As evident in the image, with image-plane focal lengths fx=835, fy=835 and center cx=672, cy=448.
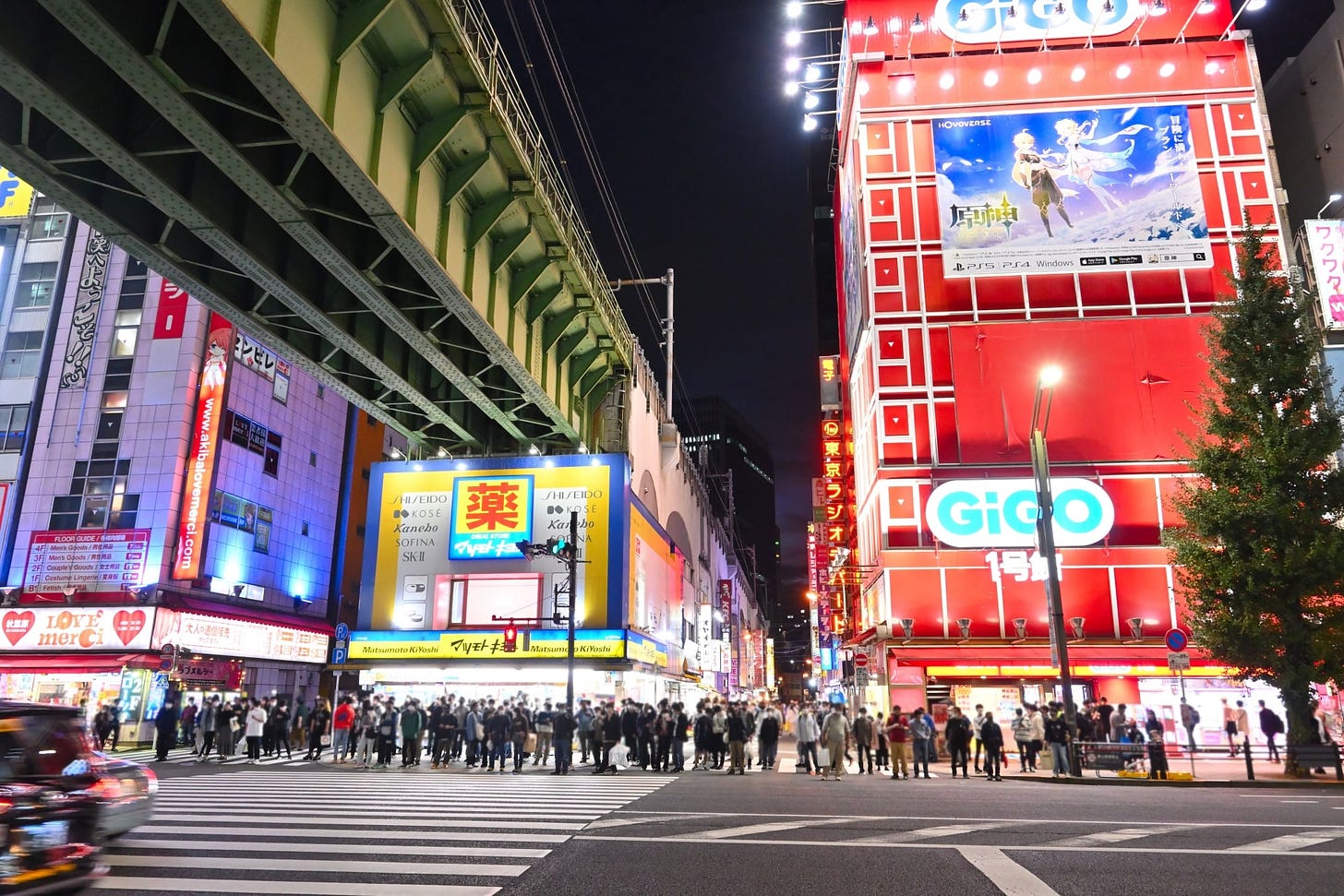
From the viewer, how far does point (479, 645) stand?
28.0 metres

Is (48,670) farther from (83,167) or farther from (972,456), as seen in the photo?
(972,456)

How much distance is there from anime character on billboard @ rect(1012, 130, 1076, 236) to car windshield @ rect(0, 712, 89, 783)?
1425 inches

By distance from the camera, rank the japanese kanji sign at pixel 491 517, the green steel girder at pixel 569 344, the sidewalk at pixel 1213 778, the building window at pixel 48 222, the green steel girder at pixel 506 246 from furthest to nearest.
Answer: the building window at pixel 48 222 < the japanese kanji sign at pixel 491 517 < the green steel girder at pixel 569 344 < the green steel girder at pixel 506 246 < the sidewalk at pixel 1213 778

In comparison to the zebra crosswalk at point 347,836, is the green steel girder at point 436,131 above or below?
above

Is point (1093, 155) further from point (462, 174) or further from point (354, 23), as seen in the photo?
point (354, 23)

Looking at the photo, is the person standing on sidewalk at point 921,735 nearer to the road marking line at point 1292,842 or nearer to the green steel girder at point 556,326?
the road marking line at point 1292,842

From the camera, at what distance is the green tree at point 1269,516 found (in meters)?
19.7

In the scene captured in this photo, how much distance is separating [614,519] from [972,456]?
46.4 ft

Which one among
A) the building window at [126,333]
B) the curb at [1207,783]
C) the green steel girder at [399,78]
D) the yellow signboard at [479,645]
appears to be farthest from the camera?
the building window at [126,333]

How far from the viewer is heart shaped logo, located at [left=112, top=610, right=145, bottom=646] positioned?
32188mm

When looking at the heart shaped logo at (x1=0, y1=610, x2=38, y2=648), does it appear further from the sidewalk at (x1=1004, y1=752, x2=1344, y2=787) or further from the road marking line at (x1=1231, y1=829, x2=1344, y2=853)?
the road marking line at (x1=1231, y1=829, x2=1344, y2=853)

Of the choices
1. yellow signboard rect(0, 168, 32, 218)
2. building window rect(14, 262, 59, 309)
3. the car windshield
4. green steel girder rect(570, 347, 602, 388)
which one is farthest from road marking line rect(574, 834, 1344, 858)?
yellow signboard rect(0, 168, 32, 218)

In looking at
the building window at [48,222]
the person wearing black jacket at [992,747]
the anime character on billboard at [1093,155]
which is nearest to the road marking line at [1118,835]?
the person wearing black jacket at [992,747]

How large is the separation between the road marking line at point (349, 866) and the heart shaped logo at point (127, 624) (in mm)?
29346
